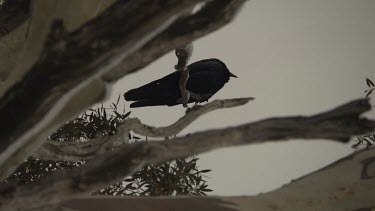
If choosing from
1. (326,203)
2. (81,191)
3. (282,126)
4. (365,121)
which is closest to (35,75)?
(81,191)

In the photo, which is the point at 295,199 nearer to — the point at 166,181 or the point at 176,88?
the point at 176,88

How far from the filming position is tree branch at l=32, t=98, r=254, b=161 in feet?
5.83

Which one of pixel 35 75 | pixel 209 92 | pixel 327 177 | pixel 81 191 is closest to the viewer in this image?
pixel 35 75

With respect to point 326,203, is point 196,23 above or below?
above

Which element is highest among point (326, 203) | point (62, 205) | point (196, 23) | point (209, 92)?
point (209, 92)

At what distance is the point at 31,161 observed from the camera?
2.91 meters

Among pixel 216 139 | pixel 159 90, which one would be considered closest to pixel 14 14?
pixel 159 90

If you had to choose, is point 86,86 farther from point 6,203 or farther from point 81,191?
point 6,203

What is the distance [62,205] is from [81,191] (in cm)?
74

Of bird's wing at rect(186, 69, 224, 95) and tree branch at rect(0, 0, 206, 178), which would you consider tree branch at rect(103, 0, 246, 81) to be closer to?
tree branch at rect(0, 0, 206, 178)

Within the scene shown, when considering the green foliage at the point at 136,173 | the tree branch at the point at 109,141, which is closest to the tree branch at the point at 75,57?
the tree branch at the point at 109,141

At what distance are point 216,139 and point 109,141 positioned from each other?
3.94ft

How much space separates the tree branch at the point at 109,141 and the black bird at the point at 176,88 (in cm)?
8

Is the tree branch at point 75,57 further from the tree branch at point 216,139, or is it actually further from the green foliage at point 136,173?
the green foliage at point 136,173
